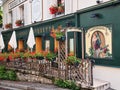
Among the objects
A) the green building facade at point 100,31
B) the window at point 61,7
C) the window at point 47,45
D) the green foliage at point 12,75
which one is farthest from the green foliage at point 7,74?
the window at point 61,7

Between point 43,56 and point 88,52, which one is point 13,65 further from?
point 88,52

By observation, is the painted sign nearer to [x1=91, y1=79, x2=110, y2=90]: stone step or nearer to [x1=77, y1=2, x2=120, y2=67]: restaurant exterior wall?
[x1=77, y1=2, x2=120, y2=67]: restaurant exterior wall

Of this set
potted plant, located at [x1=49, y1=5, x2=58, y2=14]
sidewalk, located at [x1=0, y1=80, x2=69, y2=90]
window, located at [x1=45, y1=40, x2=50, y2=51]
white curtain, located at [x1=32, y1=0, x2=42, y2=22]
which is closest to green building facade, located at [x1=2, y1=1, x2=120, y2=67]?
potted plant, located at [x1=49, y1=5, x2=58, y2=14]

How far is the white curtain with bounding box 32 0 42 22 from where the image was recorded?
17.9m

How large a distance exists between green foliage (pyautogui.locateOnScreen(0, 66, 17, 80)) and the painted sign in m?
4.42

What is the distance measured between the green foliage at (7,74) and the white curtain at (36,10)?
16.0ft

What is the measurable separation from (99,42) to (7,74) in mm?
5866

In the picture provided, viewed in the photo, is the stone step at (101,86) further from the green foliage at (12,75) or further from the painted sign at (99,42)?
the green foliage at (12,75)

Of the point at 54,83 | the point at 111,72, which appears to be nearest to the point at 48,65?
the point at 54,83

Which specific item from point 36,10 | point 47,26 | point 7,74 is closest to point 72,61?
point 7,74

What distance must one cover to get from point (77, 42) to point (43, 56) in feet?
6.49

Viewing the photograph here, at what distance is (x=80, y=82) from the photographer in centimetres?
1034

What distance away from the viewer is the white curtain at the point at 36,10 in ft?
Answer: 58.8

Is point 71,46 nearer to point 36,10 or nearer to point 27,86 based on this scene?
point 27,86
